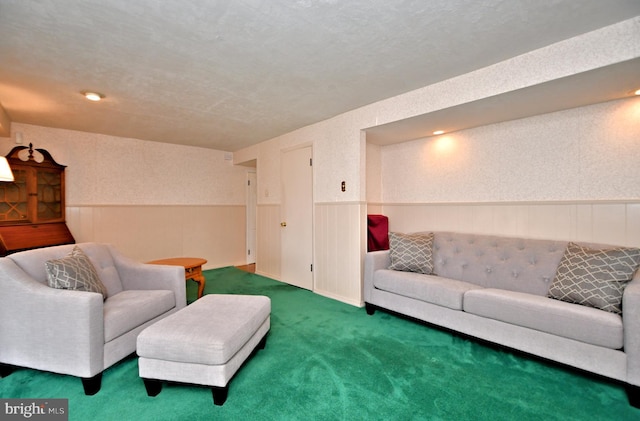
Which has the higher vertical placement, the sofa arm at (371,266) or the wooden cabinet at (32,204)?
the wooden cabinet at (32,204)

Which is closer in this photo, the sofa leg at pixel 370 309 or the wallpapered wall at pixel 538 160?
the wallpapered wall at pixel 538 160

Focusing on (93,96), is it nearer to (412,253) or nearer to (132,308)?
(132,308)

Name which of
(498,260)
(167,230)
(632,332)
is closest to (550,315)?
(632,332)

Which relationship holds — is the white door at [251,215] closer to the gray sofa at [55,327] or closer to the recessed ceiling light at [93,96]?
the recessed ceiling light at [93,96]

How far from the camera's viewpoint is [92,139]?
4266 millimetres

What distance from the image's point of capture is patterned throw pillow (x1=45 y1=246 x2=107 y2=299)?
6.30 ft

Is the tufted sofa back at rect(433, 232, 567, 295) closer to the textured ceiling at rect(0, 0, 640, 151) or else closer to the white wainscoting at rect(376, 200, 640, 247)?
the white wainscoting at rect(376, 200, 640, 247)

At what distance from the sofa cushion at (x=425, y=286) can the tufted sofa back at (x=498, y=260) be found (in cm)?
22

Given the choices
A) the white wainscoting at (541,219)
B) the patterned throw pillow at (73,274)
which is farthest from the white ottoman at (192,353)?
the white wainscoting at (541,219)

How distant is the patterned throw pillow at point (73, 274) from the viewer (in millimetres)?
1921

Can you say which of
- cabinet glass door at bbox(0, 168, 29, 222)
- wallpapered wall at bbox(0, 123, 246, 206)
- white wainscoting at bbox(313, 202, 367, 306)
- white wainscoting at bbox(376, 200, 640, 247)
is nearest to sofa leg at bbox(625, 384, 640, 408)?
white wainscoting at bbox(376, 200, 640, 247)

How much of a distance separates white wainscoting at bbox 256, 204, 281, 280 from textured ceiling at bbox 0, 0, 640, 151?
6.41ft

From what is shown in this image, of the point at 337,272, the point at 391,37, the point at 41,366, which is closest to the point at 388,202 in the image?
the point at 337,272

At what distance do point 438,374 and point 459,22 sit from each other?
236 centimetres
